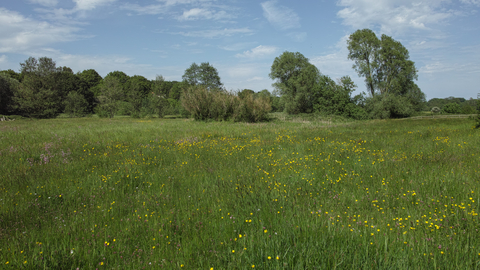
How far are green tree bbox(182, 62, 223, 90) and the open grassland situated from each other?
59.6 metres

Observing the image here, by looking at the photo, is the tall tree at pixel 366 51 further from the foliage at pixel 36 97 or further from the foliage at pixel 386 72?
the foliage at pixel 36 97

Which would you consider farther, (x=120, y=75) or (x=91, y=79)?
(x=120, y=75)

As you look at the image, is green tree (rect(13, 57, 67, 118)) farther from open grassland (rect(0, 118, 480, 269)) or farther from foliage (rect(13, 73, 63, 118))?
open grassland (rect(0, 118, 480, 269))

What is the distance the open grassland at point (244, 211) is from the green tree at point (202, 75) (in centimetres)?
5963

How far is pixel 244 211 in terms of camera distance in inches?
156

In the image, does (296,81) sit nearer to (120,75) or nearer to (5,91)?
(5,91)

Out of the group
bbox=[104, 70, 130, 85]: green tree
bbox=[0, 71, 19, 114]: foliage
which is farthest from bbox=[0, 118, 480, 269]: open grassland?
bbox=[104, 70, 130, 85]: green tree

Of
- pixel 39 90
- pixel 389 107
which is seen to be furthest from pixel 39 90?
pixel 389 107

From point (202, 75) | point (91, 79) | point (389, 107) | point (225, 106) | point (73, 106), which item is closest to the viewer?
point (225, 106)

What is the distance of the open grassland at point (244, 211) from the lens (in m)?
2.71

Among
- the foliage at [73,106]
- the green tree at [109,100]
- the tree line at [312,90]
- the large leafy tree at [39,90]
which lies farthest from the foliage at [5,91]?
the green tree at [109,100]

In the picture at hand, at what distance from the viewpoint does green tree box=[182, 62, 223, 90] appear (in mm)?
64938

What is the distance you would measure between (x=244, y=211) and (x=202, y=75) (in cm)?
6432

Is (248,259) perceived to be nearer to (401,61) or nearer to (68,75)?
(401,61)
